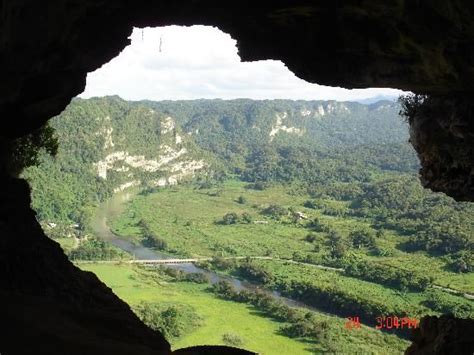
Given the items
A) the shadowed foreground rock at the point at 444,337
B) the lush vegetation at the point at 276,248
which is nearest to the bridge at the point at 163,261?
the lush vegetation at the point at 276,248

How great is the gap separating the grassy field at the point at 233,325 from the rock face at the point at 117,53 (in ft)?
156

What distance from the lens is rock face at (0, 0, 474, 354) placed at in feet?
37.1

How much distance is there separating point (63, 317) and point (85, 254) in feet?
322

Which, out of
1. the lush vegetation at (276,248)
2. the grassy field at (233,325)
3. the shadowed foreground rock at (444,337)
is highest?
the shadowed foreground rock at (444,337)

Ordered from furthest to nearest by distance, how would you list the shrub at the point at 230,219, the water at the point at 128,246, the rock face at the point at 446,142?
the shrub at the point at 230,219 < the water at the point at 128,246 < the rock face at the point at 446,142

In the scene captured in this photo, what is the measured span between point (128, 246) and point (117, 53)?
108774 mm

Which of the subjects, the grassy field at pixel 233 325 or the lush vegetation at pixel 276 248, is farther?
the lush vegetation at pixel 276 248

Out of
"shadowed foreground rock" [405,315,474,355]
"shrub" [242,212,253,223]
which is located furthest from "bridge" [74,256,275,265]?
"shadowed foreground rock" [405,315,474,355]

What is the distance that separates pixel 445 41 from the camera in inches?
478

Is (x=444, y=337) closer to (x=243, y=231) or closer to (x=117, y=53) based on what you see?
(x=117, y=53)

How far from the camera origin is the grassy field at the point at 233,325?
60375 millimetres

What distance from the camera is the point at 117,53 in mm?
17453

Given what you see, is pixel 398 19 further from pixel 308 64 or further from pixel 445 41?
pixel 308 64

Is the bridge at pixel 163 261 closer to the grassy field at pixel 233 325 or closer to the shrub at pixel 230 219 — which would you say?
the grassy field at pixel 233 325
